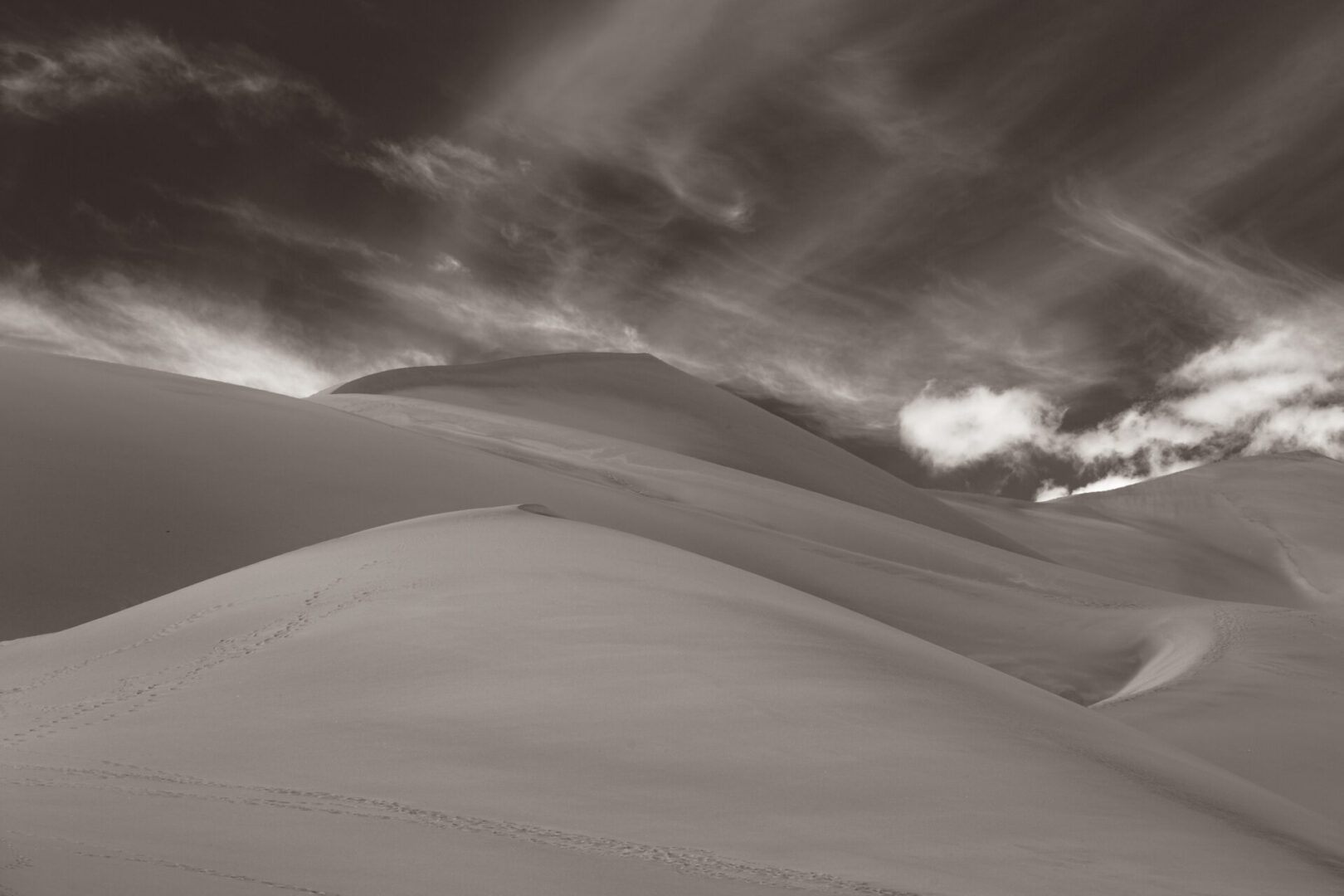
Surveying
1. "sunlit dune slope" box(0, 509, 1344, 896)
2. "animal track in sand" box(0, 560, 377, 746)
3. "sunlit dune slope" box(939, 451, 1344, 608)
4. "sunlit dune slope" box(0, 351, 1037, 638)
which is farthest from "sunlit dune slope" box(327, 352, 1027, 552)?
"sunlit dune slope" box(0, 509, 1344, 896)

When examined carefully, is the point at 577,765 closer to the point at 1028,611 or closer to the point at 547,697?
the point at 547,697

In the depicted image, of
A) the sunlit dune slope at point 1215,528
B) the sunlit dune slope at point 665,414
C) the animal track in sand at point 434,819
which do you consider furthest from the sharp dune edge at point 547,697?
the sunlit dune slope at point 1215,528

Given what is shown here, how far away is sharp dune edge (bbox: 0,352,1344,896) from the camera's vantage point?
14.6ft

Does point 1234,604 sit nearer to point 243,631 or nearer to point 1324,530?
point 243,631

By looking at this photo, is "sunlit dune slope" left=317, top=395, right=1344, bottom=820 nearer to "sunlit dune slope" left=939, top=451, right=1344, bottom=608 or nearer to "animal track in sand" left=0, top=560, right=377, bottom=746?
"animal track in sand" left=0, top=560, right=377, bottom=746

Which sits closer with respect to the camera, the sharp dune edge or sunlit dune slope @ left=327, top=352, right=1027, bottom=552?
the sharp dune edge

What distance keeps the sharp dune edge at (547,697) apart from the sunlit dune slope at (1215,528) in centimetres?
3185

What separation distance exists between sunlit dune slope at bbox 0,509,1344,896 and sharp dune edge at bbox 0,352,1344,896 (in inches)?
1.0

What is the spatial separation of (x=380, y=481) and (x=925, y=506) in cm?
2528

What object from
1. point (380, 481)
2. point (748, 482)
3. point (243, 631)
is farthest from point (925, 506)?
point (243, 631)

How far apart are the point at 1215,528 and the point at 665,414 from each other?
42.8m

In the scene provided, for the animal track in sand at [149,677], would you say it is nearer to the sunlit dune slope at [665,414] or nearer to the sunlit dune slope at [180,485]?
the sunlit dune slope at [180,485]

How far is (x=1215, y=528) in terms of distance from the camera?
66562mm

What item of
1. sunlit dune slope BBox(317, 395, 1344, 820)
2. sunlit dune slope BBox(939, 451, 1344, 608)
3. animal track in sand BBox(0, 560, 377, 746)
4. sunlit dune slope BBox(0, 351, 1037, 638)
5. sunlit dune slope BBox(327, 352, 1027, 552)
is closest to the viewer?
animal track in sand BBox(0, 560, 377, 746)
